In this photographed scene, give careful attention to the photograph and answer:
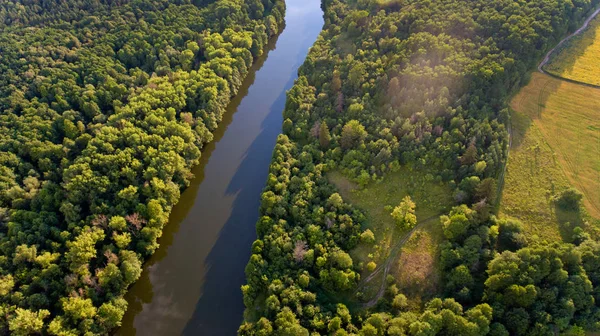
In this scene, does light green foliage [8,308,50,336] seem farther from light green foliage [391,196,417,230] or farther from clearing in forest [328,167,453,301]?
light green foliage [391,196,417,230]

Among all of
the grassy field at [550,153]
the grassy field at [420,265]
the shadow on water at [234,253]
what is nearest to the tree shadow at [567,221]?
the grassy field at [550,153]

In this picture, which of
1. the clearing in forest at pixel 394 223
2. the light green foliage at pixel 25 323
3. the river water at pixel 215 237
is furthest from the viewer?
the river water at pixel 215 237

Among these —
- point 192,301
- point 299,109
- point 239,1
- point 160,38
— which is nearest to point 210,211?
point 192,301

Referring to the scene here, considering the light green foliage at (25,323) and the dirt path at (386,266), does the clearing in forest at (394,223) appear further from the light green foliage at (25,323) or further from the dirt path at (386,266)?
the light green foliage at (25,323)

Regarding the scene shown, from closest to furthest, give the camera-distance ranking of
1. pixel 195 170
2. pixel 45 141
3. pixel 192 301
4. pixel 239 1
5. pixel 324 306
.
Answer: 1. pixel 324 306
2. pixel 192 301
3. pixel 45 141
4. pixel 195 170
5. pixel 239 1

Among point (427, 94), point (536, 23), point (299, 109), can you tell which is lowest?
point (299, 109)

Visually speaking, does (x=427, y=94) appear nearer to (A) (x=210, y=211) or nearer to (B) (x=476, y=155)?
(B) (x=476, y=155)
